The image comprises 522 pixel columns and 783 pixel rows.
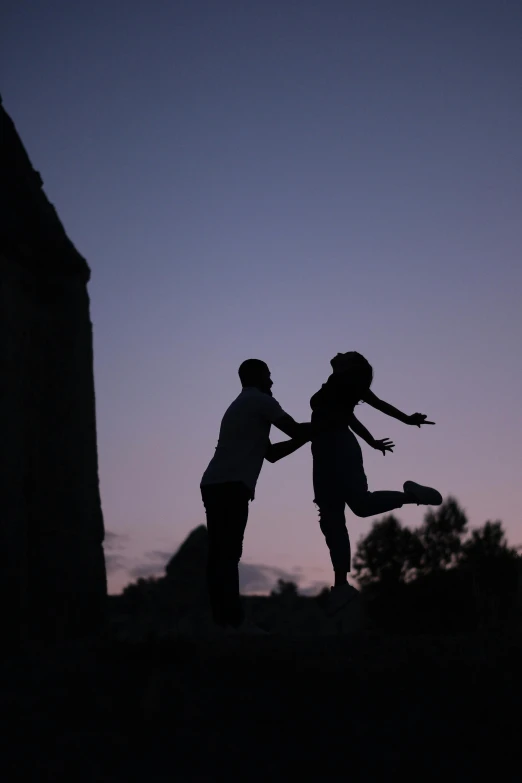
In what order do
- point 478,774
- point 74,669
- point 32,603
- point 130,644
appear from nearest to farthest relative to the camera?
point 478,774 < point 74,669 < point 130,644 < point 32,603

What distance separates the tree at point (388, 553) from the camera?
40.7m

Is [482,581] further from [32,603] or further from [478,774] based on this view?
[478,774]

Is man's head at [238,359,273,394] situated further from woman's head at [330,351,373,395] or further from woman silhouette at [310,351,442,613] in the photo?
woman's head at [330,351,373,395]

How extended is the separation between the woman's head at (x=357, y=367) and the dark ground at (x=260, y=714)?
85.4 inches

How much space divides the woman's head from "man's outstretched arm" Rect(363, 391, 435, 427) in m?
0.09

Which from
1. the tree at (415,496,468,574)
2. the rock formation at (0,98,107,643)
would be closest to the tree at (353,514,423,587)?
the tree at (415,496,468,574)

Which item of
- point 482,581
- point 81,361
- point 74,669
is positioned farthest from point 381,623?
point 74,669

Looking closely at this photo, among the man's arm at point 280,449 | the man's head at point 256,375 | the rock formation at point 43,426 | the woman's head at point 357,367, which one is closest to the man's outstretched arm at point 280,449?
the man's arm at point 280,449

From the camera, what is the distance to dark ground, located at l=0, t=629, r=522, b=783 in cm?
388

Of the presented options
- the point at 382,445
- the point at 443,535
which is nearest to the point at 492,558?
the point at 443,535

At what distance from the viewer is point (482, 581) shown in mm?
36188

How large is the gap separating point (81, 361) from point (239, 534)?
8.16 ft

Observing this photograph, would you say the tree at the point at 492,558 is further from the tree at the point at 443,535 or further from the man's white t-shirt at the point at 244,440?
the man's white t-shirt at the point at 244,440

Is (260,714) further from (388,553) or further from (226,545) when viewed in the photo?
(388,553)
